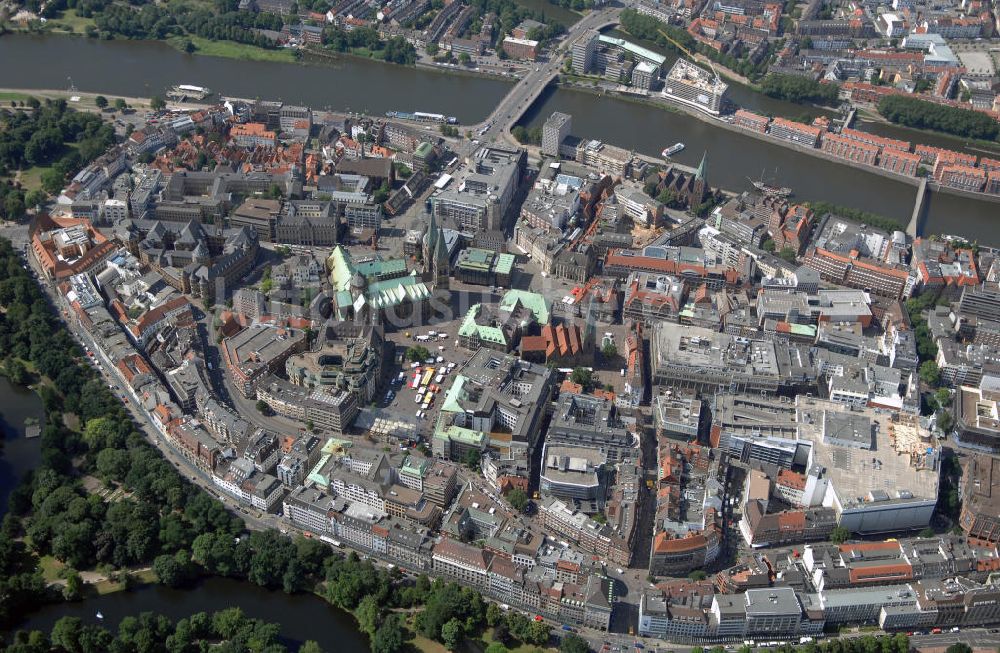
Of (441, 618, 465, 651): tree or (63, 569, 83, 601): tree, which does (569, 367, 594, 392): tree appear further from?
(63, 569, 83, 601): tree

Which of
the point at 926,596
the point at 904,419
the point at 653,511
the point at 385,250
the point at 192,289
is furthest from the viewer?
the point at 385,250

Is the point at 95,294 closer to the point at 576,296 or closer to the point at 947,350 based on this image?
the point at 576,296

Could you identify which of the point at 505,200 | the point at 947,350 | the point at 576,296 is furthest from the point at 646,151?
the point at 947,350

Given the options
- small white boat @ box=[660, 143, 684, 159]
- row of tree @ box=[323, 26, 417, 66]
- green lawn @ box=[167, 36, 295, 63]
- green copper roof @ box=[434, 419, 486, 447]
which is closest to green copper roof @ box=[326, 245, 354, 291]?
green copper roof @ box=[434, 419, 486, 447]

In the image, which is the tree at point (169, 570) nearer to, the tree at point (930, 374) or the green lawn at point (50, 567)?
the green lawn at point (50, 567)

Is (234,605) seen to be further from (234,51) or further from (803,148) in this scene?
(234,51)
